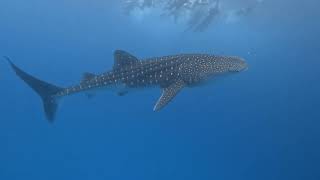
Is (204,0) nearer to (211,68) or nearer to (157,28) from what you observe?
(157,28)

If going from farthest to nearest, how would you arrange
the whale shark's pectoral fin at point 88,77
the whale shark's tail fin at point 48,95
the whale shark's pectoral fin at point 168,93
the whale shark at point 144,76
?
the whale shark's pectoral fin at point 88,77
the whale shark's tail fin at point 48,95
the whale shark at point 144,76
the whale shark's pectoral fin at point 168,93

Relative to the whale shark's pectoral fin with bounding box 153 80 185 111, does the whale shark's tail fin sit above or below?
above

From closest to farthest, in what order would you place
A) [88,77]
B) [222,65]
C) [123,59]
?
[222,65] < [123,59] < [88,77]

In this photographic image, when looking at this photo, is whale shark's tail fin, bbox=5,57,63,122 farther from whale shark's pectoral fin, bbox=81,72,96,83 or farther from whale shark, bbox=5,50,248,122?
whale shark's pectoral fin, bbox=81,72,96,83

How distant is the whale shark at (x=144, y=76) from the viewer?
11.3 m

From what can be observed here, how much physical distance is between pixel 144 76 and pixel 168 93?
82cm

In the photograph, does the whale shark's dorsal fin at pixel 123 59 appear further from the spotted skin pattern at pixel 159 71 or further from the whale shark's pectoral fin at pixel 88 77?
the whale shark's pectoral fin at pixel 88 77

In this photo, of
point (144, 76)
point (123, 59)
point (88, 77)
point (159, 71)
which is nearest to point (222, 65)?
point (159, 71)

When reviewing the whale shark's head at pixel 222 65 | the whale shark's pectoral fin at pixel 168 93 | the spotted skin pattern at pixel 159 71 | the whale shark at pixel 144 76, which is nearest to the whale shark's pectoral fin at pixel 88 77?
the whale shark at pixel 144 76

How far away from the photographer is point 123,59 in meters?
11.5

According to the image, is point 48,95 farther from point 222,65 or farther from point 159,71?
point 222,65

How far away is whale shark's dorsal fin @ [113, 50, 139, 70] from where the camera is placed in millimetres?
11406

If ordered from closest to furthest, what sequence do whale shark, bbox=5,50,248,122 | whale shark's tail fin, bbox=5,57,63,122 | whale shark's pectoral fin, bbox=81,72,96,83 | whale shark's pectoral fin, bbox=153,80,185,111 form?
1. whale shark's pectoral fin, bbox=153,80,185,111
2. whale shark, bbox=5,50,248,122
3. whale shark's tail fin, bbox=5,57,63,122
4. whale shark's pectoral fin, bbox=81,72,96,83

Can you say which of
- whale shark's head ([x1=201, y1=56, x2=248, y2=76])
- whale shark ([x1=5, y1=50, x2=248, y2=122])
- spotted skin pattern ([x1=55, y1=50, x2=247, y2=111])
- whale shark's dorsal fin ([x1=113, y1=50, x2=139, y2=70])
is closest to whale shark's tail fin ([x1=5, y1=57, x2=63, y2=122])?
whale shark ([x1=5, y1=50, x2=248, y2=122])
